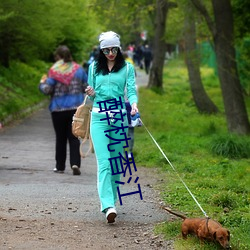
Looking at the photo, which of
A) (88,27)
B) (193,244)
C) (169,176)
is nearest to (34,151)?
(169,176)

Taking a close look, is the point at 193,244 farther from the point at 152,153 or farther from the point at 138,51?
the point at 138,51

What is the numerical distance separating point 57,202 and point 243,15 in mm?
10646

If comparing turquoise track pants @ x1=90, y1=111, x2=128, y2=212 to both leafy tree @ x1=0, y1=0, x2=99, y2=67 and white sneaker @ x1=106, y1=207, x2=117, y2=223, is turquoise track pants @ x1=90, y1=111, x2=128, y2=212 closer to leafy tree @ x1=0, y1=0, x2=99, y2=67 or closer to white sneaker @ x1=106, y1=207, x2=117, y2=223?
white sneaker @ x1=106, y1=207, x2=117, y2=223

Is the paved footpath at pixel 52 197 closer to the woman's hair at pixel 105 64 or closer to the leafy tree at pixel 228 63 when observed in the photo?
the woman's hair at pixel 105 64

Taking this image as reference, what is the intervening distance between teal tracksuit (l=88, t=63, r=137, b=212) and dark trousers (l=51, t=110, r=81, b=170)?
141 inches

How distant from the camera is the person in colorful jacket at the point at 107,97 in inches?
297

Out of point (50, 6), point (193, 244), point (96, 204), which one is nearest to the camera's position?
point (193, 244)

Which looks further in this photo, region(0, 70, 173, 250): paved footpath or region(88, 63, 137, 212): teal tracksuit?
region(0, 70, 173, 250): paved footpath

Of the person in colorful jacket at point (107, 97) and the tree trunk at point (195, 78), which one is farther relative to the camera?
the tree trunk at point (195, 78)

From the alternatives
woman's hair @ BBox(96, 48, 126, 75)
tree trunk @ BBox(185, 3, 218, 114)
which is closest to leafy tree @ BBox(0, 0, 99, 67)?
tree trunk @ BBox(185, 3, 218, 114)

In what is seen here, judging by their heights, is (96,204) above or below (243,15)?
below

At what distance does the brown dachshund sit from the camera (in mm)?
6016

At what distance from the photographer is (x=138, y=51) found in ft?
194

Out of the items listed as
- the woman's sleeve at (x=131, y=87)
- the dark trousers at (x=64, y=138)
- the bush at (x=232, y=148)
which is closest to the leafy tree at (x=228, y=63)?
the bush at (x=232, y=148)
